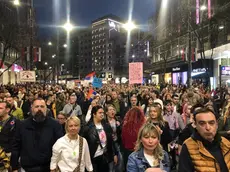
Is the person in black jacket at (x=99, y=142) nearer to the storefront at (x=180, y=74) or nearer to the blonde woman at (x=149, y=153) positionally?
the blonde woman at (x=149, y=153)

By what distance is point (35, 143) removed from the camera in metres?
4.51

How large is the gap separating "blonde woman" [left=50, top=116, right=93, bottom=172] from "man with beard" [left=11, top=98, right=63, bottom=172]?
20 centimetres

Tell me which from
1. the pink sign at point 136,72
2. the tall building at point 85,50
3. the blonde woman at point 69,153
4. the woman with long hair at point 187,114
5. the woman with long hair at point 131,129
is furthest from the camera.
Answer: the tall building at point 85,50

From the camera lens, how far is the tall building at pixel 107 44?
464 feet

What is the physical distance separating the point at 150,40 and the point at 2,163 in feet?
193

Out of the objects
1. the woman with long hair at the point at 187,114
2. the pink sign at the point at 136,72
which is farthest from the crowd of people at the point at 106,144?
the pink sign at the point at 136,72

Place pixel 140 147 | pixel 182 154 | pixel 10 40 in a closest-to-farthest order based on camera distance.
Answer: pixel 182 154, pixel 140 147, pixel 10 40

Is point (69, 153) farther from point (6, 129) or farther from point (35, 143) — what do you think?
point (6, 129)

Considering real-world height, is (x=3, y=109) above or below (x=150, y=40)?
below

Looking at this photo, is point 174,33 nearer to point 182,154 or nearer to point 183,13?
point 183,13

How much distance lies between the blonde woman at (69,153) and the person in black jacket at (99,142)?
96cm

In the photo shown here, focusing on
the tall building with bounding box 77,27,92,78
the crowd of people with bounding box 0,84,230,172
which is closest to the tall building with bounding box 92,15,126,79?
the tall building with bounding box 77,27,92,78

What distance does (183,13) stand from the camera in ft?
108

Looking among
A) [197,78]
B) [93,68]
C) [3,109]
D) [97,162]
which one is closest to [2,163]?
[3,109]
